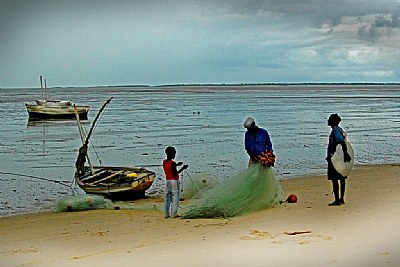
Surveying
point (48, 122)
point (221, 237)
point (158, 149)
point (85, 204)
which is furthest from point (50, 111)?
point (221, 237)

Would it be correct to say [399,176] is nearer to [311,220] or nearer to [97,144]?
[311,220]

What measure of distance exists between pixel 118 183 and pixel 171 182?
13.4ft

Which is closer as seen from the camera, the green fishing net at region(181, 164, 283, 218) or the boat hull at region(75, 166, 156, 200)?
the green fishing net at region(181, 164, 283, 218)

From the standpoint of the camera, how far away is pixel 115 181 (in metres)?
14.7

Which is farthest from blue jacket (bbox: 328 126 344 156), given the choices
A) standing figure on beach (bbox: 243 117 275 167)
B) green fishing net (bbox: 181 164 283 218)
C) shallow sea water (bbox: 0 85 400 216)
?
shallow sea water (bbox: 0 85 400 216)

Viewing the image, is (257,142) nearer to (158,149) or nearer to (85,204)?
(85,204)

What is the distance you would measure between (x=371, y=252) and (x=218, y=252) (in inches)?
75.3

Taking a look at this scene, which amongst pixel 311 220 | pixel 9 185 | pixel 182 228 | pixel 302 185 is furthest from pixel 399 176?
pixel 9 185

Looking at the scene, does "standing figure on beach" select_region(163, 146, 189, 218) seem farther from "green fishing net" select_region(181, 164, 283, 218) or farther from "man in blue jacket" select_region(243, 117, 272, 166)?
"man in blue jacket" select_region(243, 117, 272, 166)

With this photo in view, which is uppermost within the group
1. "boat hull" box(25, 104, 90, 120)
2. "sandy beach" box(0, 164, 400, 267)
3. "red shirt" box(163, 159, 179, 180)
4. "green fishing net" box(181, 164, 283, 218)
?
"boat hull" box(25, 104, 90, 120)

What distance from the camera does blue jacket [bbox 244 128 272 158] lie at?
10.9 metres

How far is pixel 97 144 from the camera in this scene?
1166 inches

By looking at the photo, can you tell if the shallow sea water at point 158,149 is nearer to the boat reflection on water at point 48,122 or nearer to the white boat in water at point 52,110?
the boat reflection on water at point 48,122

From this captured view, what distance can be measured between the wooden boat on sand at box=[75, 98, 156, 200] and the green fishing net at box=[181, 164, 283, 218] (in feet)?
11.0
